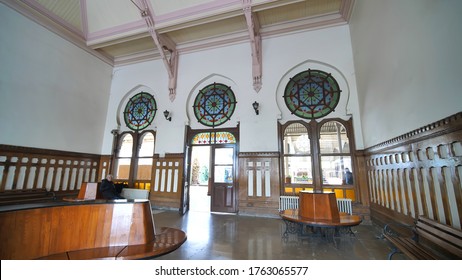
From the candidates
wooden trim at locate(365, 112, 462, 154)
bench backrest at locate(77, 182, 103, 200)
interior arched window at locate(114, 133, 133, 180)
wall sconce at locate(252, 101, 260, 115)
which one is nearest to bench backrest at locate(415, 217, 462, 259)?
wooden trim at locate(365, 112, 462, 154)

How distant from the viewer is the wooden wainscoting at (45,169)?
5.35 meters

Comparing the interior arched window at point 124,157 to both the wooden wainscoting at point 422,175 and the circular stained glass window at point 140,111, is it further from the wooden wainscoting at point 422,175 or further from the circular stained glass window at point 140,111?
the wooden wainscoting at point 422,175

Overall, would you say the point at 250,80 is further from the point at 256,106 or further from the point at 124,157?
the point at 124,157

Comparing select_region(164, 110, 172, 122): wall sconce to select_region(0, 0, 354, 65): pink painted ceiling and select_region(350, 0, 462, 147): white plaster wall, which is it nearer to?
select_region(0, 0, 354, 65): pink painted ceiling

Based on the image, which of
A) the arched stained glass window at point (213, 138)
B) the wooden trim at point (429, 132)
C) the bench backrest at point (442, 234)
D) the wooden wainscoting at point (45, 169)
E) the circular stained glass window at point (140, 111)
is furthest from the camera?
the circular stained glass window at point (140, 111)

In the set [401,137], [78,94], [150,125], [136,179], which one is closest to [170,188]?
[136,179]

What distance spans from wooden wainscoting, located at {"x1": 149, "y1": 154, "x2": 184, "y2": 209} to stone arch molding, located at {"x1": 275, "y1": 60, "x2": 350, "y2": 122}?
12.6ft

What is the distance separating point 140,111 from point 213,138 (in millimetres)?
3476

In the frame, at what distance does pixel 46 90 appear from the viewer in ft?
20.1

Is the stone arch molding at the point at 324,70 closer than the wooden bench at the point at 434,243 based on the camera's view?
No

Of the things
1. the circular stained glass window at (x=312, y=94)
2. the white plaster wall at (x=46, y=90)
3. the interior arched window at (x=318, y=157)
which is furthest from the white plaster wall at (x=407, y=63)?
the white plaster wall at (x=46, y=90)

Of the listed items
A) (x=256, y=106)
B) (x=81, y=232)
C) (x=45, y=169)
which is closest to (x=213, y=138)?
(x=256, y=106)

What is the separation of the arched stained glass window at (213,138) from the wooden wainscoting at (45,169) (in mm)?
4336

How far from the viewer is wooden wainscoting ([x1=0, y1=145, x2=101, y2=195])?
17.6ft
